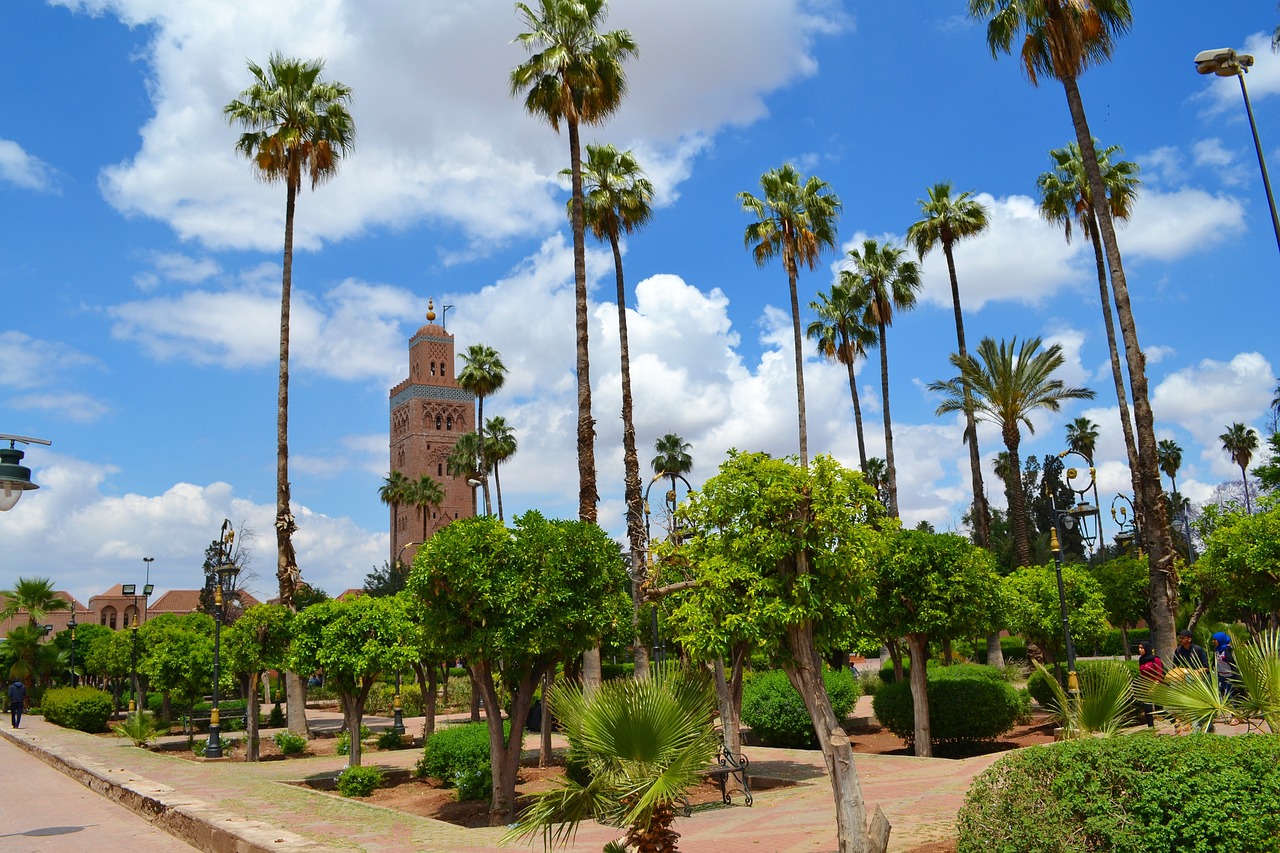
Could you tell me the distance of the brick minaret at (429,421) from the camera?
98625mm

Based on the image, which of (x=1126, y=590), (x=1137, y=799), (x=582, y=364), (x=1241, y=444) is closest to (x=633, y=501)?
(x=582, y=364)

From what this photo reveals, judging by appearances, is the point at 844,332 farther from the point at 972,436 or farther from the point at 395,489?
the point at 395,489

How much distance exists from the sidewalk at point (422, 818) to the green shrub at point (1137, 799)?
2.90 meters

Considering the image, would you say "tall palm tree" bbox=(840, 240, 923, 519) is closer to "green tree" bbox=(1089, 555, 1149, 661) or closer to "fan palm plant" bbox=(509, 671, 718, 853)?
"green tree" bbox=(1089, 555, 1149, 661)

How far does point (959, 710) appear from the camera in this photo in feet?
62.8

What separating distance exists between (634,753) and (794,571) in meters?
3.06

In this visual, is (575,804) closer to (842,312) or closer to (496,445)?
(842,312)

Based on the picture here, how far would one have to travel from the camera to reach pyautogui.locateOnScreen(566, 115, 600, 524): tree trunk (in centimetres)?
2014

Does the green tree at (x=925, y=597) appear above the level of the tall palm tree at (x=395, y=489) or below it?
below

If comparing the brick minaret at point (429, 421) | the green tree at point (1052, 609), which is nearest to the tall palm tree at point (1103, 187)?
the green tree at point (1052, 609)

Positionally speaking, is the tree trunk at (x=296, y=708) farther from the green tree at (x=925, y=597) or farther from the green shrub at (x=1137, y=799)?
the green shrub at (x=1137, y=799)

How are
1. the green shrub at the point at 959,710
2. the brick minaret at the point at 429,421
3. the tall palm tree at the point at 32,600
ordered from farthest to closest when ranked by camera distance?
the brick minaret at the point at 429,421, the tall palm tree at the point at 32,600, the green shrub at the point at 959,710

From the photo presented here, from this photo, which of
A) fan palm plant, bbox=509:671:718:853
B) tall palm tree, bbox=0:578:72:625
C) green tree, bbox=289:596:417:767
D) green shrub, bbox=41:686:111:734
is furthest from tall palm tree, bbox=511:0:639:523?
tall palm tree, bbox=0:578:72:625

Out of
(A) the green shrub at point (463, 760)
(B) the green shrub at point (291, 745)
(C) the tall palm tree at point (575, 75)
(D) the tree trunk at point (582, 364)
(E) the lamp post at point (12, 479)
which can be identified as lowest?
(B) the green shrub at point (291, 745)
